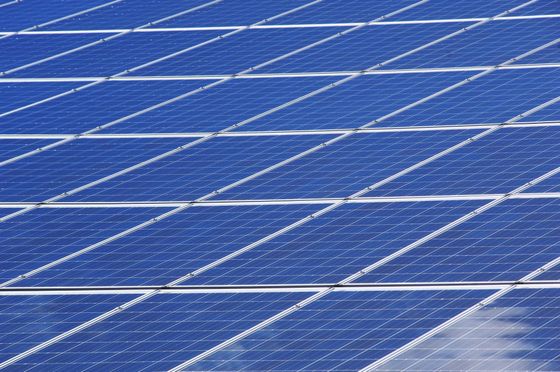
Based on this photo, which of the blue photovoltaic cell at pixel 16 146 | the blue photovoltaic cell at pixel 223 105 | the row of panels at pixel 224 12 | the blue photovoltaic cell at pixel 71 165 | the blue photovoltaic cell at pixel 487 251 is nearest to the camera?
the blue photovoltaic cell at pixel 487 251

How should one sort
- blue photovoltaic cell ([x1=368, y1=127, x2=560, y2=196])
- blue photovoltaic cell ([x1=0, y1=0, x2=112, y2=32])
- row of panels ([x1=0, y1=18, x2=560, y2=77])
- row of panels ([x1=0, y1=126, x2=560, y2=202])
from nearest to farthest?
1. blue photovoltaic cell ([x1=368, y1=127, x2=560, y2=196])
2. row of panels ([x1=0, y1=126, x2=560, y2=202])
3. row of panels ([x1=0, y1=18, x2=560, y2=77])
4. blue photovoltaic cell ([x1=0, y1=0, x2=112, y2=32])

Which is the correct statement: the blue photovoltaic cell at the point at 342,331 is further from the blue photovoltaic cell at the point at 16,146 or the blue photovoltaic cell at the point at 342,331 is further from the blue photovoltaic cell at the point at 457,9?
the blue photovoltaic cell at the point at 457,9

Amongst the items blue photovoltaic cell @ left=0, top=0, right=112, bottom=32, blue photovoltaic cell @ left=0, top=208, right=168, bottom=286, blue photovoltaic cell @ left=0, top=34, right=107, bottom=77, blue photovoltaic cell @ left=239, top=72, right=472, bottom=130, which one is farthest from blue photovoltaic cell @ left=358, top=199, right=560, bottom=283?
blue photovoltaic cell @ left=0, top=0, right=112, bottom=32

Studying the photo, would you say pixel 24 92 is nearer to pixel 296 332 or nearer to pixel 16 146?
pixel 16 146

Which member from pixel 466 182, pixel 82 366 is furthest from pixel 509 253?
pixel 82 366

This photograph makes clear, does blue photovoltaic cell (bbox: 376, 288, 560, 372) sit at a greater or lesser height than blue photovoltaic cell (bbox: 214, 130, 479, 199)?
lesser

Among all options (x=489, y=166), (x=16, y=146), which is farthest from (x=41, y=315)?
(x=489, y=166)

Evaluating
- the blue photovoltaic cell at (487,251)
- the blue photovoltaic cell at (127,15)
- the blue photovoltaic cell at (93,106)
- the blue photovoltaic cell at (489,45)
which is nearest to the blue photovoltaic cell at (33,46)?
the blue photovoltaic cell at (127,15)

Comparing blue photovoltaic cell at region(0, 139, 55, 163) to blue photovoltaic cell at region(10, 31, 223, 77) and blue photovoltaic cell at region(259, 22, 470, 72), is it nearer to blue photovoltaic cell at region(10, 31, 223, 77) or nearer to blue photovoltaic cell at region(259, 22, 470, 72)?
blue photovoltaic cell at region(10, 31, 223, 77)
